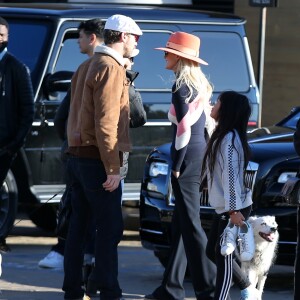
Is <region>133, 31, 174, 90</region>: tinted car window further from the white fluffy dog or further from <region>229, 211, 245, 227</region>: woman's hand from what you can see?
<region>229, 211, 245, 227</region>: woman's hand

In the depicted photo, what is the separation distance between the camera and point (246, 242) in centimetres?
732

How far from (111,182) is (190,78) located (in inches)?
40.5

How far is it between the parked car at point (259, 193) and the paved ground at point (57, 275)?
34 centimetres

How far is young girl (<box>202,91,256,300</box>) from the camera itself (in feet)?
23.7

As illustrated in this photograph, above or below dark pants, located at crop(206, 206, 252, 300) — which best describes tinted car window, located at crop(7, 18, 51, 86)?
above

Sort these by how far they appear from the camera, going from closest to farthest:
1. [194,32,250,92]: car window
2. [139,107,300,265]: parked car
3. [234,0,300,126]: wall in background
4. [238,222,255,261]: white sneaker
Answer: [238,222,255,261]: white sneaker → [139,107,300,265]: parked car → [194,32,250,92]: car window → [234,0,300,126]: wall in background

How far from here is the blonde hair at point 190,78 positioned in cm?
788

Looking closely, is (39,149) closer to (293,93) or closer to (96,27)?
(96,27)

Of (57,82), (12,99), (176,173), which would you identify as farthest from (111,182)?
(57,82)

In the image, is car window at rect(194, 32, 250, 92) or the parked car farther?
car window at rect(194, 32, 250, 92)

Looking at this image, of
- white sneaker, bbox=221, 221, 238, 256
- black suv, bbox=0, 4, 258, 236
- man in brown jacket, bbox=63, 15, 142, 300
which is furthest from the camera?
black suv, bbox=0, 4, 258, 236

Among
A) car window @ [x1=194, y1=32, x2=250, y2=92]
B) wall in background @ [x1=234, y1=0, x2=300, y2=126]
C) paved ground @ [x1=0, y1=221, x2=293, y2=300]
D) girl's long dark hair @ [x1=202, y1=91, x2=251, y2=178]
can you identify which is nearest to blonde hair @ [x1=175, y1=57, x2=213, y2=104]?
girl's long dark hair @ [x1=202, y1=91, x2=251, y2=178]

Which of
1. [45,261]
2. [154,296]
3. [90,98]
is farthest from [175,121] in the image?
[45,261]

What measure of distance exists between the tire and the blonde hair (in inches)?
121
